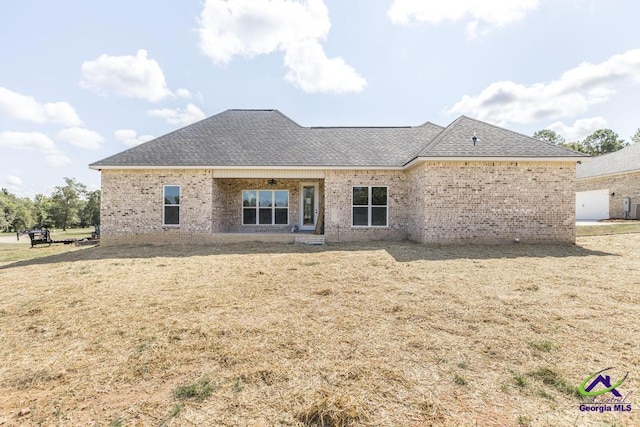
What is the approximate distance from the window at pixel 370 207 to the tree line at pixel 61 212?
3985 cm

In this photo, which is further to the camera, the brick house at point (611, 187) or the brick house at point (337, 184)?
the brick house at point (611, 187)

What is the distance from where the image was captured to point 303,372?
10.1 feet

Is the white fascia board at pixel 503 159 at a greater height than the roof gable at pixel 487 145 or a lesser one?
lesser

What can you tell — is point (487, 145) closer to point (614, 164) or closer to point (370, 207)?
point (370, 207)

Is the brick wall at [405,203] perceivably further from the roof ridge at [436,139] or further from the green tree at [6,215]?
the green tree at [6,215]

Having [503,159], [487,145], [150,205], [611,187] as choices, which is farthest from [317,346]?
[611,187]

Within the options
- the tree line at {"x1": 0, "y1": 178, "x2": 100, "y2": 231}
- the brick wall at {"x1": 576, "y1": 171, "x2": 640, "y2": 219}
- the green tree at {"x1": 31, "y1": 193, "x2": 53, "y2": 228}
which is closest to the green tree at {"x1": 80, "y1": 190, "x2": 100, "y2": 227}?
the tree line at {"x1": 0, "y1": 178, "x2": 100, "y2": 231}

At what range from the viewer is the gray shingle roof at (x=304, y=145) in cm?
1166

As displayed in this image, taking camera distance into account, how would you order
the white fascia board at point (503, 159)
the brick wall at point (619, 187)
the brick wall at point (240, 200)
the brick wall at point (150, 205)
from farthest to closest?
the brick wall at point (619, 187), the brick wall at point (240, 200), the brick wall at point (150, 205), the white fascia board at point (503, 159)

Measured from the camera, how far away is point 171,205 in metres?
13.2

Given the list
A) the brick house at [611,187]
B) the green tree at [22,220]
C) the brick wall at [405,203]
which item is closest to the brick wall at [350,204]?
the brick wall at [405,203]

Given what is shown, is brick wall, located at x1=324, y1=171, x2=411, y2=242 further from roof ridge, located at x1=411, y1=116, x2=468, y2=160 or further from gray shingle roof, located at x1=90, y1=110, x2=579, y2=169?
roof ridge, located at x1=411, y1=116, x2=468, y2=160

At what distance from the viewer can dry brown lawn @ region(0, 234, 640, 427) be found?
2543 millimetres

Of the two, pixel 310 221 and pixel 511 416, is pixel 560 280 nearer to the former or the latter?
pixel 511 416
